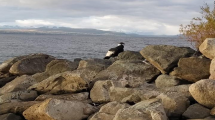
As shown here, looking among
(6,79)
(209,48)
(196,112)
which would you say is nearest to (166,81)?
(209,48)

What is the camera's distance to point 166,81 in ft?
38.6

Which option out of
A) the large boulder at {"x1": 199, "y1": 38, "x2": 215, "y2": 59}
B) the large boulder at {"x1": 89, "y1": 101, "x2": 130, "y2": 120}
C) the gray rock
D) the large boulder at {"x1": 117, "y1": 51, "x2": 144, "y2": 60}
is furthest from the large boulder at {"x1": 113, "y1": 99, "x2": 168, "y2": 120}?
the large boulder at {"x1": 117, "y1": 51, "x2": 144, "y2": 60}

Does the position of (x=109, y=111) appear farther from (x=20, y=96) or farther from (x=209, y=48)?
(x=20, y=96)

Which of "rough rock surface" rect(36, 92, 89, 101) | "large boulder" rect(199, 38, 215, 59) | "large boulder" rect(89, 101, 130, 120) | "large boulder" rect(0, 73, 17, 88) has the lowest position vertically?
"large boulder" rect(0, 73, 17, 88)

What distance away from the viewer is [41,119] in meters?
10.0

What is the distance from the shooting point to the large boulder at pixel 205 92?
8.84 meters

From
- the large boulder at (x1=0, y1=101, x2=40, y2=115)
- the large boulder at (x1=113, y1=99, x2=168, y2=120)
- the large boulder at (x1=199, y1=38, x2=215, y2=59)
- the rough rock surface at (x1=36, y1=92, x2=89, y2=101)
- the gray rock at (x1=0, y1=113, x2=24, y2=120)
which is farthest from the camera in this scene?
the rough rock surface at (x1=36, y1=92, x2=89, y2=101)

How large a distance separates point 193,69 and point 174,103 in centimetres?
266

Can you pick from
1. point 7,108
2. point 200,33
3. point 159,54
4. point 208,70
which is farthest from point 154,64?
point 7,108

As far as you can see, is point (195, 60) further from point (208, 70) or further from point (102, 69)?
point (102, 69)

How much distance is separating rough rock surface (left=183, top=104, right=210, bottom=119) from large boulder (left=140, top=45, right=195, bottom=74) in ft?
10.9

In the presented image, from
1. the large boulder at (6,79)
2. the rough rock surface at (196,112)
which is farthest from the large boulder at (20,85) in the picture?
the rough rock surface at (196,112)

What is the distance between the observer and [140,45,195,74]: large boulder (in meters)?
12.2

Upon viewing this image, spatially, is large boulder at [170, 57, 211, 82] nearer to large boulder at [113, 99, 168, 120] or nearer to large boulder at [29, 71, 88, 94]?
large boulder at [113, 99, 168, 120]
